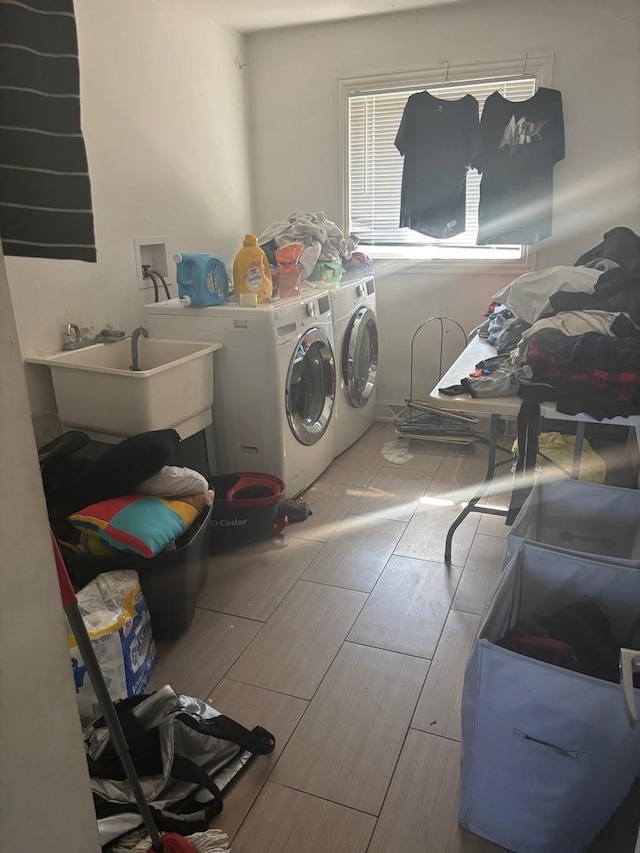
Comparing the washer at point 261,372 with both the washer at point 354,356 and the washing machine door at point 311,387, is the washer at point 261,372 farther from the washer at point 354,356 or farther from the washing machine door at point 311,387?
the washer at point 354,356

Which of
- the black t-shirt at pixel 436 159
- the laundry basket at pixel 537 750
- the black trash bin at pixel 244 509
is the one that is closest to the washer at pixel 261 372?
the black trash bin at pixel 244 509

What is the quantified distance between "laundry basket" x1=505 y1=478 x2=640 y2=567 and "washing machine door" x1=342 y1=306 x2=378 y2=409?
1.59 metres

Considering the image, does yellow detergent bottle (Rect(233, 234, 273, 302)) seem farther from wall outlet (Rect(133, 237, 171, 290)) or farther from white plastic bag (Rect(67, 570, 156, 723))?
white plastic bag (Rect(67, 570, 156, 723))

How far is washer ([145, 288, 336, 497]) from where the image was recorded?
2523 millimetres

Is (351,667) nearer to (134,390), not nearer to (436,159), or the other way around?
(134,390)

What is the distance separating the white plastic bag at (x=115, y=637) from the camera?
5.26 feet

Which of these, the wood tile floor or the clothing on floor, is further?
the clothing on floor

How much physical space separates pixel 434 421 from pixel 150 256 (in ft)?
6.09

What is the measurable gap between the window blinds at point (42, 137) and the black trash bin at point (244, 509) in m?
1.62

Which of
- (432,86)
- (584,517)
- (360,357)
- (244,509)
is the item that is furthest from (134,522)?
(432,86)

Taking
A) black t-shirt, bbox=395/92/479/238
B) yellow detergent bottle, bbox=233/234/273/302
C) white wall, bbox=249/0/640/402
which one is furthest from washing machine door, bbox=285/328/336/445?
black t-shirt, bbox=395/92/479/238

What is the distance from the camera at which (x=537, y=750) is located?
3.83 feet

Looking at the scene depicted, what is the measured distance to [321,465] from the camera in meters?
3.14

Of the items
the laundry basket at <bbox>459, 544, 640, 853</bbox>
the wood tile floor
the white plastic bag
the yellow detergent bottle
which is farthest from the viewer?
the yellow detergent bottle
